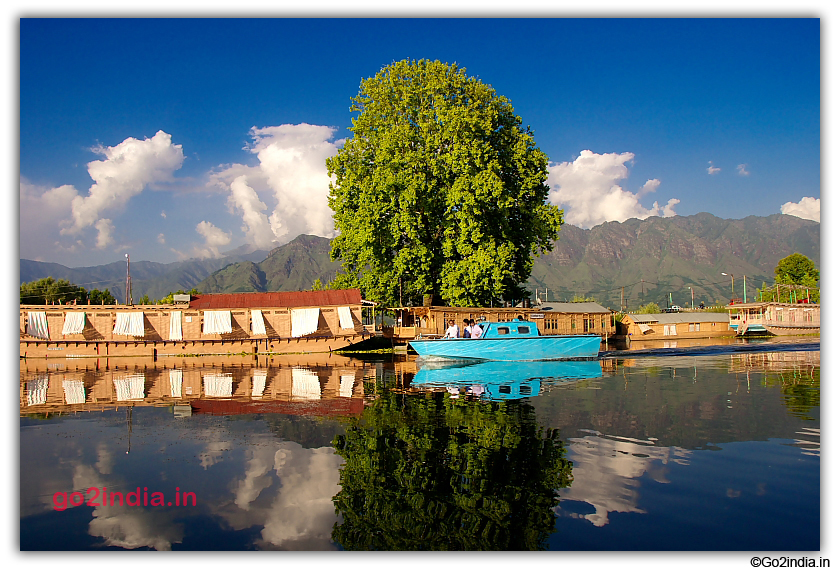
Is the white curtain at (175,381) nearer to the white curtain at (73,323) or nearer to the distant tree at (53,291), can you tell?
the white curtain at (73,323)

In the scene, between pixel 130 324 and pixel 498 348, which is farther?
pixel 130 324

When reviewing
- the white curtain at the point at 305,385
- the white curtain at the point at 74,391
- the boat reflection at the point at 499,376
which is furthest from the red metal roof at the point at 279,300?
the white curtain at the point at 74,391

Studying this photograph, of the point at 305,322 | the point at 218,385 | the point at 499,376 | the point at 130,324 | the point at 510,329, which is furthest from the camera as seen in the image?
the point at 305,322

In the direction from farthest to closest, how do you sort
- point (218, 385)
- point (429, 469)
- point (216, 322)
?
point (216, 322), point (218, 385), point (429, 469)

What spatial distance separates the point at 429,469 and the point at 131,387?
15433 mm

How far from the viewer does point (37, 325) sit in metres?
35.9

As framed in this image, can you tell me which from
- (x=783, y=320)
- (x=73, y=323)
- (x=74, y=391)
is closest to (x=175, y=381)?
(x=74, y=391)

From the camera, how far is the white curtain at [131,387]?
17.3 metres

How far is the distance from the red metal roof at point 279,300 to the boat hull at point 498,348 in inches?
509

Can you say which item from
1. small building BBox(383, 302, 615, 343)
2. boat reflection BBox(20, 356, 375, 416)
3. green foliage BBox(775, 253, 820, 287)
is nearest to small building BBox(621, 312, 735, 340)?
small building BBox(383, 302, 615, 343)

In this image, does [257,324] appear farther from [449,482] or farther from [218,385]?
[449,482]

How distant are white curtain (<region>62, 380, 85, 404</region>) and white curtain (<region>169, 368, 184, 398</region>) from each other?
100 inches

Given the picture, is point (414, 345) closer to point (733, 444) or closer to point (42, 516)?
point (733, 444)

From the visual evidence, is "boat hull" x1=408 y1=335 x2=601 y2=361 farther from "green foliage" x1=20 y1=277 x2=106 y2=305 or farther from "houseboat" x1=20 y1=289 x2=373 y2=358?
"green foliage" x1=20 y1=277 x2=106 y2=305
